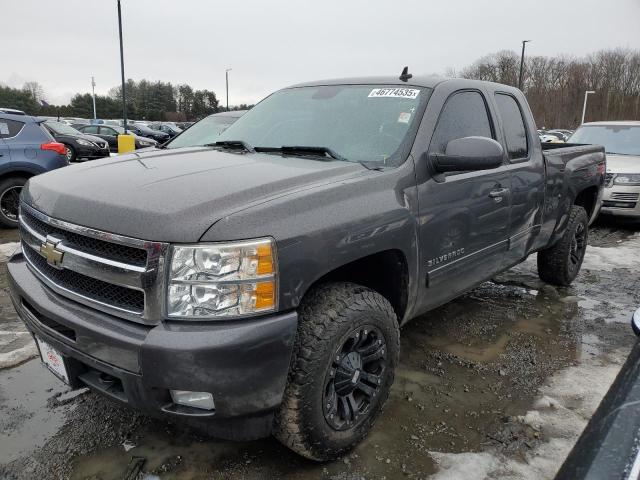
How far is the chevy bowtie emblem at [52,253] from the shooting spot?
211cm

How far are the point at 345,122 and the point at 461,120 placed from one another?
77 centimetres

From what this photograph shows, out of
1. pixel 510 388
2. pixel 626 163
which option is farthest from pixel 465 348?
pixel 626 163

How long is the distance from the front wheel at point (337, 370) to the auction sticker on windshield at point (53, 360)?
0.97 m

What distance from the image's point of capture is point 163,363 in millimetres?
1763

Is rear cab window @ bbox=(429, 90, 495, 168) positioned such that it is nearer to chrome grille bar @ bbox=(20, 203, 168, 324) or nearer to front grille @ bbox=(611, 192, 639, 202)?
chrome grille bar @ bbox=(20, 203, 168, 324)

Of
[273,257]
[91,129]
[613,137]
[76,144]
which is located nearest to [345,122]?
[273,257]

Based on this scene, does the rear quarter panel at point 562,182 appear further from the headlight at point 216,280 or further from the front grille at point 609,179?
the front grille at point 609,179

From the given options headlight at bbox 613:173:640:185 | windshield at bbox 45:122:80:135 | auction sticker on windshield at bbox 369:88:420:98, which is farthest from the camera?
windshield at bbox 45:122:80:135

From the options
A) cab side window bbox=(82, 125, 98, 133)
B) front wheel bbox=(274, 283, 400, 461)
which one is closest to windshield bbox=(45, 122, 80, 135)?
cab side window bbox=(82, 125, 98, 133)

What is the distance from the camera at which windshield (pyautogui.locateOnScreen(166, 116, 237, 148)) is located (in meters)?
6.25

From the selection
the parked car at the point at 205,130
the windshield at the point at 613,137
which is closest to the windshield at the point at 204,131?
the parked car at the point at 205,130

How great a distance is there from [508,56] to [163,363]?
6695 centimetres

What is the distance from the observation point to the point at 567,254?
4.74 meters

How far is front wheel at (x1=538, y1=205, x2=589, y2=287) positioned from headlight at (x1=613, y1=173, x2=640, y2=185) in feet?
11.6
